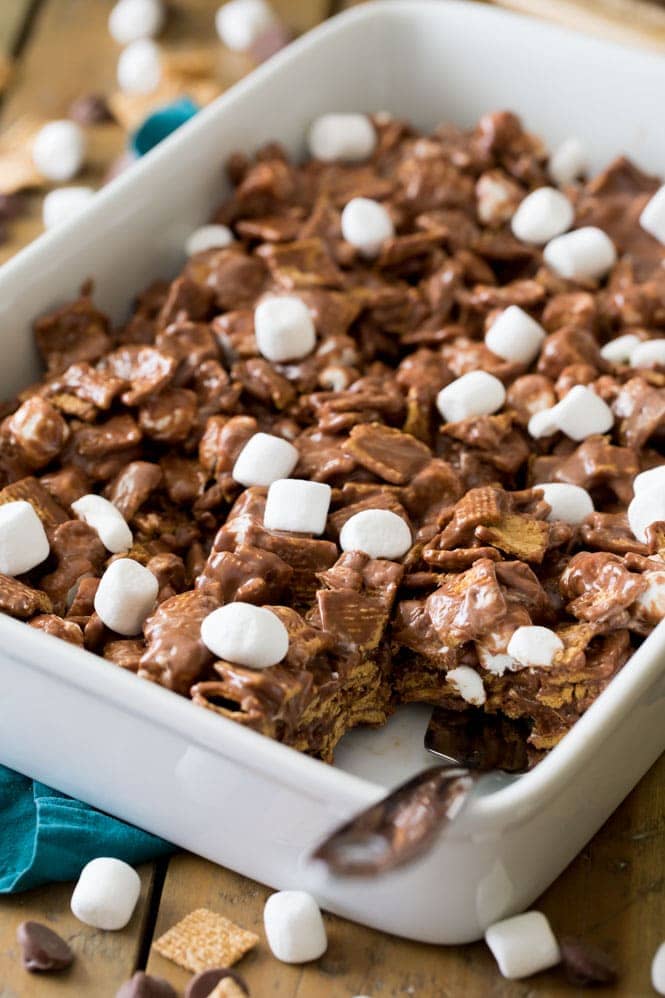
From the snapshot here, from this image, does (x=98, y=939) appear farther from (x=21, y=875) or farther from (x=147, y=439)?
(x=147, y=439)

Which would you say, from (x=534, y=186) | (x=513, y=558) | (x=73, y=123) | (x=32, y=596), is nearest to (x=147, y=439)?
(x=32, y=596)

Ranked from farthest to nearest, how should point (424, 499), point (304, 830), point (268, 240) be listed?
point (268, 240) < point (424, 499) < point (304, 830)

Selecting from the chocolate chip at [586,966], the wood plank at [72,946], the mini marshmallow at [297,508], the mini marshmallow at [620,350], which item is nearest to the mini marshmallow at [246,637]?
the mini marshmallow at [297,508]

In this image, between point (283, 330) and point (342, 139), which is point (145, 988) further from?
point (342, 139)

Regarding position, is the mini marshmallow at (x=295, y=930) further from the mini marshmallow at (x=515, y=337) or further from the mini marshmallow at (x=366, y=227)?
the mini marshmallow at (x=366, y=227)

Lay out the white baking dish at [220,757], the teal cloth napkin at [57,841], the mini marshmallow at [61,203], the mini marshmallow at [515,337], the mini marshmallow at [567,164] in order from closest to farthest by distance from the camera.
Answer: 1. the white baking dish at [220,757]
2. the teal cloth napkin at [57,841]
3. the mini marshmallow at [515,337]
4. the mini marshmallow at [567,164]
5. the mini marshmallow at [61,203]

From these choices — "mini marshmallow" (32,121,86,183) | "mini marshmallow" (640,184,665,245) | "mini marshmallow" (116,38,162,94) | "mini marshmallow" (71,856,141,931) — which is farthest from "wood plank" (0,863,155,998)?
"mini marshmallow" (116,38,162,94)
